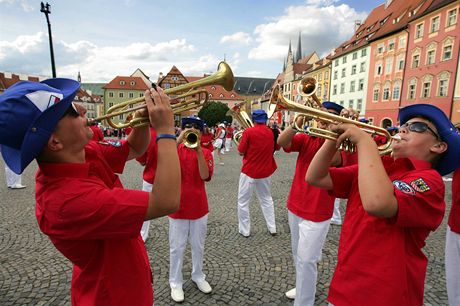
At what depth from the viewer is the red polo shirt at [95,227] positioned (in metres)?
1.38

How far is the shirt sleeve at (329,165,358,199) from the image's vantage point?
2219 millimetres

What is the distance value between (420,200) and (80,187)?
6.33 ft

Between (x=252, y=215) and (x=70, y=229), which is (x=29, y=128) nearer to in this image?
(x=70, y=229)

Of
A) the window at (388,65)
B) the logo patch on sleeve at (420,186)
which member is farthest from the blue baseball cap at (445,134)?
the window at (388,65)

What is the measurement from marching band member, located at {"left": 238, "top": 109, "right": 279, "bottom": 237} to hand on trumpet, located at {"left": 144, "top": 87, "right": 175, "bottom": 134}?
4131 mm

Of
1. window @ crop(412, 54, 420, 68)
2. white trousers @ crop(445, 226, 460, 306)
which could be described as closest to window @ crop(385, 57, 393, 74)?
window @ crop(412, 54, 420, 68)

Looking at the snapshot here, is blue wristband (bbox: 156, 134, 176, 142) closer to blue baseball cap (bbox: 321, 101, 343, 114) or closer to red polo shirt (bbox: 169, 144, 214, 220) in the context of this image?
red polo shirt (bbox: 169, 144, 214, 220)

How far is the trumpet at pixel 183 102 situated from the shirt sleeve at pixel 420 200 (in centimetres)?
146

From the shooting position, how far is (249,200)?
559cm

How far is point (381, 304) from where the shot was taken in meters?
1.78

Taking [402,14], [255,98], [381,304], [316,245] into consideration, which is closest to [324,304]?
[316,245]

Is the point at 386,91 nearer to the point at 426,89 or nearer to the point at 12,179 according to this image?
the point at 426,89

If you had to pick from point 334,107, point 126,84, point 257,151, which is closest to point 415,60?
point 257,151

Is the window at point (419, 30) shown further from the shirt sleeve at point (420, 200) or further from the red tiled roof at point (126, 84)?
the red tiled roof at point (126, 84)
